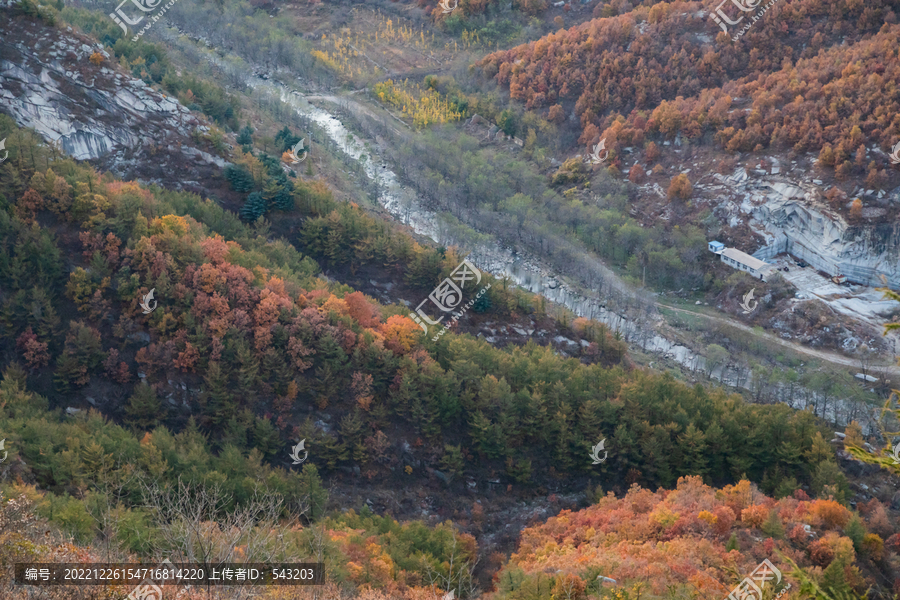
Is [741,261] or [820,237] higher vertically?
[820,237]

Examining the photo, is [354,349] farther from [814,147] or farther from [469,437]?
[814,147]

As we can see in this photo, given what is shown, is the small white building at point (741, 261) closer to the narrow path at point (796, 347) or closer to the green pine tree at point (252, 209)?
the narrow path at point (796, 347)

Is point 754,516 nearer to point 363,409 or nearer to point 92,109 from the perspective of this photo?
point 363,409

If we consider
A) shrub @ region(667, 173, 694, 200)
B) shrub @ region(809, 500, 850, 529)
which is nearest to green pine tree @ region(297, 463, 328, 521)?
shrub @ region(809, 500, 850, 529)

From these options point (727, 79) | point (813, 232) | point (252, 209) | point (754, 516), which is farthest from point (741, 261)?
point (252, 209)

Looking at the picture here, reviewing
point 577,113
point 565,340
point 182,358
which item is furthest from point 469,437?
point 577,113

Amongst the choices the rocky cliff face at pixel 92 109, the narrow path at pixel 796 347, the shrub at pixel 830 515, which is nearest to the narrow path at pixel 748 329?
the narrow path at pixel 796 347
